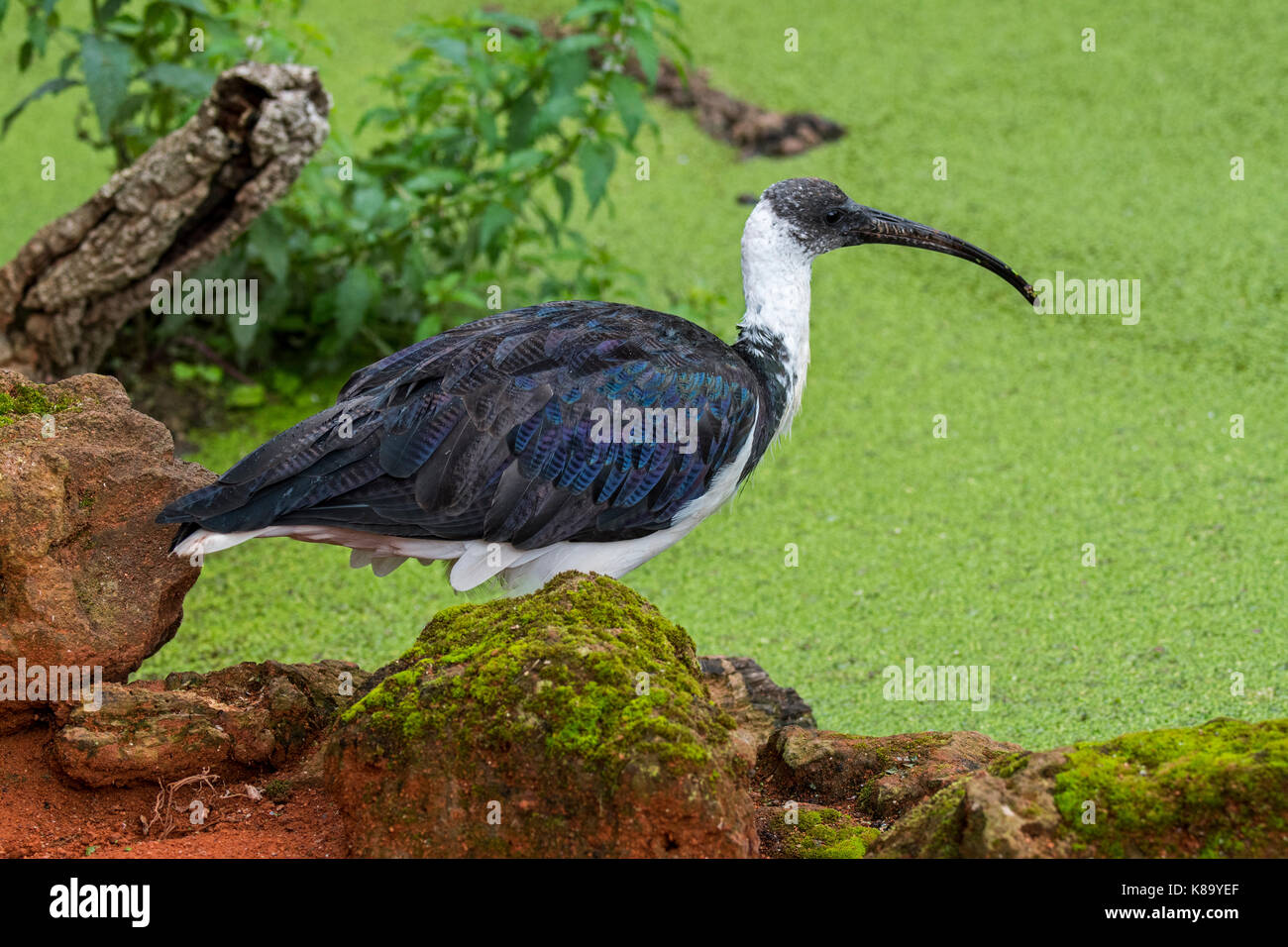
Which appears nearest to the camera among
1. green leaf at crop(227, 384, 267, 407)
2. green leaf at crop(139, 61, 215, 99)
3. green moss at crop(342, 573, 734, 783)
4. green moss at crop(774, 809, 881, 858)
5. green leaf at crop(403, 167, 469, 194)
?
green moss at crop(342, 573, 734, 783)

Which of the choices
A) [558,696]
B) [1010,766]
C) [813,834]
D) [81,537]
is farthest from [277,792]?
[1010,766]

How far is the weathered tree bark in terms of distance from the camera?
4059 mm

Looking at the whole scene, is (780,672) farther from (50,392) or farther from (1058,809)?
(50,392)

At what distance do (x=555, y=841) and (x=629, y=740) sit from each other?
198 millimetres

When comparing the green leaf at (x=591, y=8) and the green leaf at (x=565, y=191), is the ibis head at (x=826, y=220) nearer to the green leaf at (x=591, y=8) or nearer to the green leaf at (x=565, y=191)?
the green leaf at (x=591, y=8)

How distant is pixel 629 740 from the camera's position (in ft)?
6.60

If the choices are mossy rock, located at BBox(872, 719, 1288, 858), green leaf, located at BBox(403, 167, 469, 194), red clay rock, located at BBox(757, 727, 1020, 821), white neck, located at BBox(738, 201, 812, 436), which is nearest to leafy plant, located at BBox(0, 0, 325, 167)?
green leaf, located at BBox(403, 167, 469, 194)

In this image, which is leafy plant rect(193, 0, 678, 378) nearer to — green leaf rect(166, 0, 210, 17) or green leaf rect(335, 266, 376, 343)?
green leaf rect(335, 266, 376, 343)

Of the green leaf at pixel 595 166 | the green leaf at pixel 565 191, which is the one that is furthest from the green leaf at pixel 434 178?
the green leaf at pixel 595 166

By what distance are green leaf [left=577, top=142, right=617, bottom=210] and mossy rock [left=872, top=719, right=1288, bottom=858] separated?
114 inches

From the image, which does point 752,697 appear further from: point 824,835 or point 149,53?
point 149,53

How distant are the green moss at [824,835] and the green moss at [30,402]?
179cm

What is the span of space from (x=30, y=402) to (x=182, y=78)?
1.82 meters
